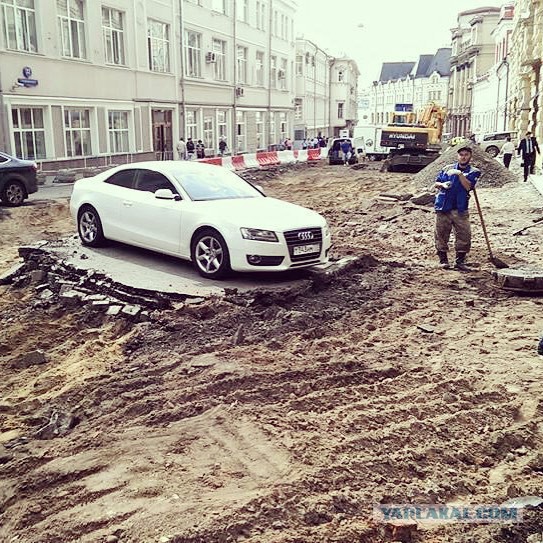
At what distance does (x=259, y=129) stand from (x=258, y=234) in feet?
132

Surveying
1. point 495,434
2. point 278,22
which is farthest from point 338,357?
point 278,22

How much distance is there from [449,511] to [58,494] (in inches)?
96.9

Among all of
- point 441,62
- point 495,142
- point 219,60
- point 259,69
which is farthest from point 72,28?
point 441,62

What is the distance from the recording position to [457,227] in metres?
9.69

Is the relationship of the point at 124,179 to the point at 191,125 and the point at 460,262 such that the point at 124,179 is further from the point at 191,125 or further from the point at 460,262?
the point at 191,125

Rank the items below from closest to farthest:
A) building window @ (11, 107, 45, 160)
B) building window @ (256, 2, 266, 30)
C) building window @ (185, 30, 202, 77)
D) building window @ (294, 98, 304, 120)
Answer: building window @ (11, 107, 45, 160) < building window @ (185, 30, 202, 77) < building window @ (256, 2, 266, 30) < building window @ (294, 98, 304, 120)

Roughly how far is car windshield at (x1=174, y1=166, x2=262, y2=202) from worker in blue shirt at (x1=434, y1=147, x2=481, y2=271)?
2.82m

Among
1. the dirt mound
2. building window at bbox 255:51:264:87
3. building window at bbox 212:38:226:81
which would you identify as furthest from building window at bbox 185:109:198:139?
the dirt mound

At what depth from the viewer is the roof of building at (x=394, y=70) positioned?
130m

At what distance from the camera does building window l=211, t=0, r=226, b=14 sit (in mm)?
37531

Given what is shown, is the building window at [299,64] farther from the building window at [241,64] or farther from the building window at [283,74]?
the building window at [241,64]

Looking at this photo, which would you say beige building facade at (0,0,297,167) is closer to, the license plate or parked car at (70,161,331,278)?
parked car at (70,161,331,278)

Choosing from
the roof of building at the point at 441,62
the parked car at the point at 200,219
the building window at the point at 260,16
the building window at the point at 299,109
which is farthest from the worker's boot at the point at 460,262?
the roof of building at the point at 441,62

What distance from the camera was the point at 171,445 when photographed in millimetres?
4547
